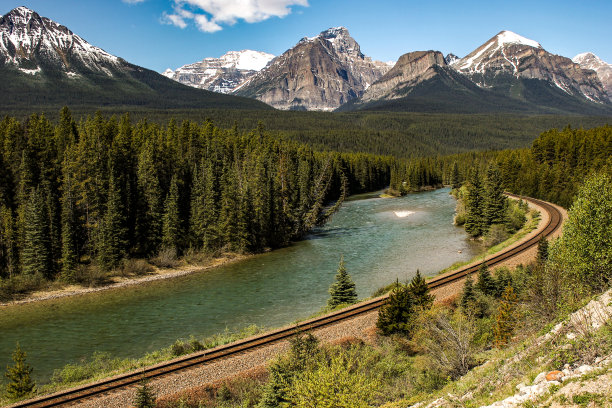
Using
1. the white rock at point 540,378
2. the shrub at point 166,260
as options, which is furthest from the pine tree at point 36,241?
the white rock at point 540,378

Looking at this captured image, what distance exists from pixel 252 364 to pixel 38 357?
54.9 feet

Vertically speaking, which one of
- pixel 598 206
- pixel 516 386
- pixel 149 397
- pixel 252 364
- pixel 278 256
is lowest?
pixel 278 256

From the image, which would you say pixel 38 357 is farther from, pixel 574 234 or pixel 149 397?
pixel 574 234

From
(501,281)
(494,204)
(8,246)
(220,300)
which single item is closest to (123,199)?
(8,246)

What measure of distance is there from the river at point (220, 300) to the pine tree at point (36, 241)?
6593 millimetres

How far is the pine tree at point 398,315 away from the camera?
27.4 metres

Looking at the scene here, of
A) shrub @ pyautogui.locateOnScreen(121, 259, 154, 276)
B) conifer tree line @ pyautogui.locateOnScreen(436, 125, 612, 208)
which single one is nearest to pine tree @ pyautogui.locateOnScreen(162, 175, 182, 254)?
shrub @ pyautogui.locateOnScreen(121, 259, 154, 276)

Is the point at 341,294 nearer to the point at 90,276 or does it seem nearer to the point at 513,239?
the point at 90,276

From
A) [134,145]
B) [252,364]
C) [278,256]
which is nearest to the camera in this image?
[252,364]

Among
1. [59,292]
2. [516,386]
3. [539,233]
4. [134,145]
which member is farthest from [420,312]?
[134,145]

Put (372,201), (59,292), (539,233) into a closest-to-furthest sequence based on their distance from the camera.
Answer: (59,292) < (539,233) < (372,201)

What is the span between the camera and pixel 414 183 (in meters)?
146

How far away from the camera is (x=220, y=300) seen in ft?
135

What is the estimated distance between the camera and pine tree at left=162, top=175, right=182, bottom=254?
2286 inches
